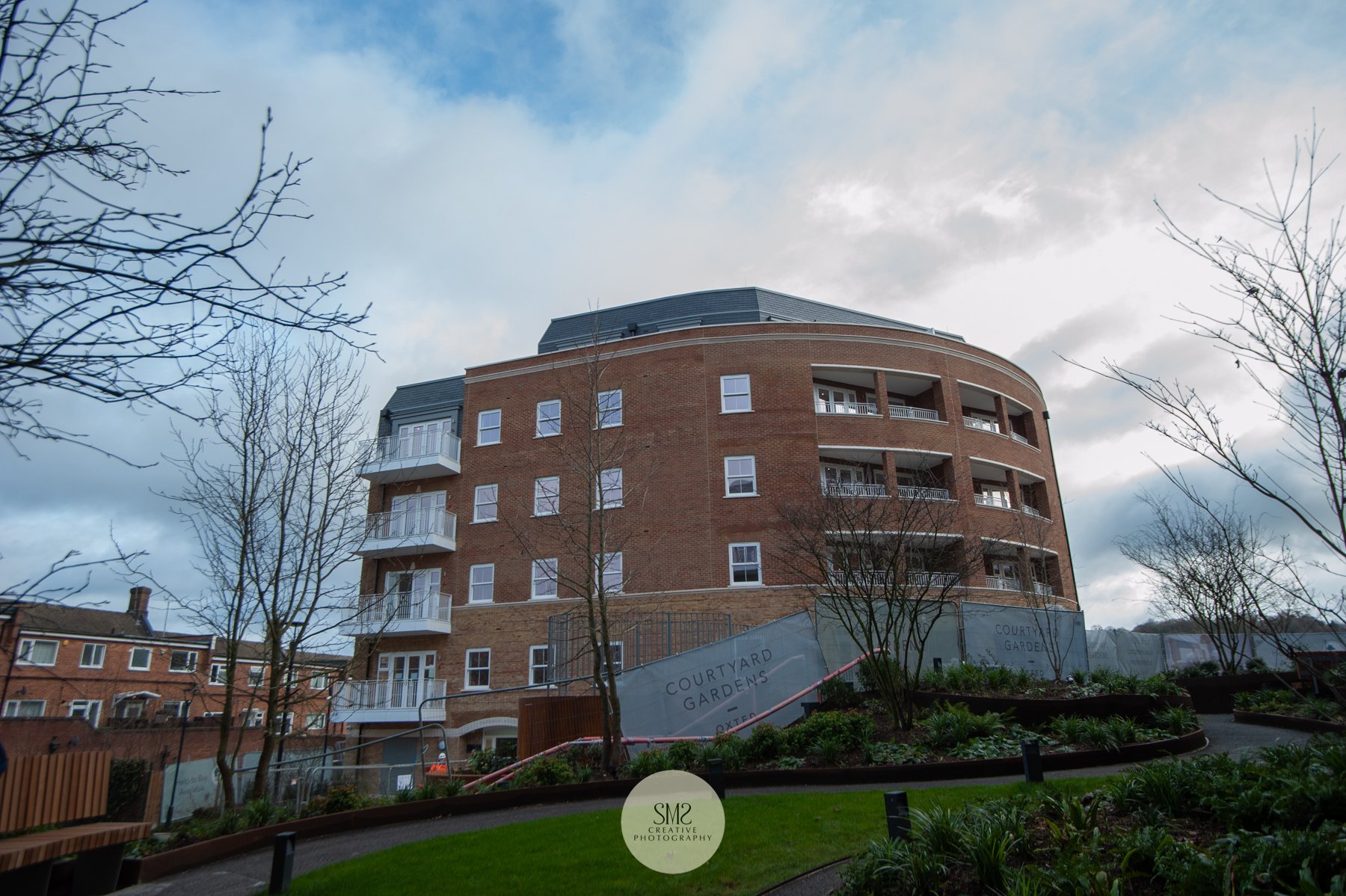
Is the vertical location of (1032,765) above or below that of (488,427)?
below

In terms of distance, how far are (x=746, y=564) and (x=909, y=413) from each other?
360 inches

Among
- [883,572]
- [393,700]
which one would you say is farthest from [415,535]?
[883,572]

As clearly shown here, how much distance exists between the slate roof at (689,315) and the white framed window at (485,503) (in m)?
6.62

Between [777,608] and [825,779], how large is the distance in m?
15.7

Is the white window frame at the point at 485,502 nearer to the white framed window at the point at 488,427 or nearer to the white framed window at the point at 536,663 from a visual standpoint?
the white framed window at the point at 488,427

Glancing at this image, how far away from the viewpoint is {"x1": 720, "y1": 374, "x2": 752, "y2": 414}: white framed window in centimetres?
3027

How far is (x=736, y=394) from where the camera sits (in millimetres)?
30469

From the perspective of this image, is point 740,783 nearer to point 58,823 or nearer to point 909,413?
point 58,823

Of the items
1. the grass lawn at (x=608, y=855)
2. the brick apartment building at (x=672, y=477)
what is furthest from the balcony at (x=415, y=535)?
the grass lawn at (x=608, y=855)

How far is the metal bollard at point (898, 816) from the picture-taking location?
6.49m

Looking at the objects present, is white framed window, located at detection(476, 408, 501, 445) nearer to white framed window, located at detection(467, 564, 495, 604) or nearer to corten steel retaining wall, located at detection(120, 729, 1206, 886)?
white framed window, located at detection(467, 564, 495, 604)

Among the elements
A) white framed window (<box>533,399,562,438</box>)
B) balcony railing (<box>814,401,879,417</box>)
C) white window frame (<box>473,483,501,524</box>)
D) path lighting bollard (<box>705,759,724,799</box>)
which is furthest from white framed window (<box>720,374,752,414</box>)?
path lighting bollard (<box>705,759,724,799</box>)

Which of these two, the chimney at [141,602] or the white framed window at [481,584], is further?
the chimney at [141,602]

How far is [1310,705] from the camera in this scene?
1527 centimetres
